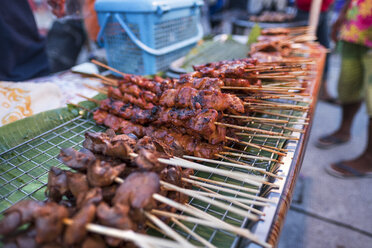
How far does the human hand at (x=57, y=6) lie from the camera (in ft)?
11.6

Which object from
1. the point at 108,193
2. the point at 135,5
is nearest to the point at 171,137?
the point at 108,193

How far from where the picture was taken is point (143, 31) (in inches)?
129

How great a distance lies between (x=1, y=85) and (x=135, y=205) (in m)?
2.43

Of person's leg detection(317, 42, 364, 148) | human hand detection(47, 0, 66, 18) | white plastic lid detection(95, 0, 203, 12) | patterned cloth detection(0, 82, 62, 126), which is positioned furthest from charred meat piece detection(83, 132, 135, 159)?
person's leg detection(317, 42, 364, 148)

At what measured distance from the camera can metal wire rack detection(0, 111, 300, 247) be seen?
5.12 feet

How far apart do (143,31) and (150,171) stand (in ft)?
7.96

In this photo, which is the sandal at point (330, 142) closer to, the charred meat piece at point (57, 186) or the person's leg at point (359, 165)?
the person's leg at point (359, 165)

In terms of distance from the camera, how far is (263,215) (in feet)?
4.88

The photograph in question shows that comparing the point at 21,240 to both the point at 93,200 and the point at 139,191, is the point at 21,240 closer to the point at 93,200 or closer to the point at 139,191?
the point at 93,200

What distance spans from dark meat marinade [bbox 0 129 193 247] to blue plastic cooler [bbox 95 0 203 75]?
201 centimetres

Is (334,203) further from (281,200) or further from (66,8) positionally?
(66,8)

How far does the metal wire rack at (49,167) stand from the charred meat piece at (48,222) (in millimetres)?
619

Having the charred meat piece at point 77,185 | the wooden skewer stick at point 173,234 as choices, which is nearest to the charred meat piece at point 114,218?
the wooden skewer stick at point 173,234

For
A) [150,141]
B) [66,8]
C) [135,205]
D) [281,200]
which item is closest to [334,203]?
[281,200]
